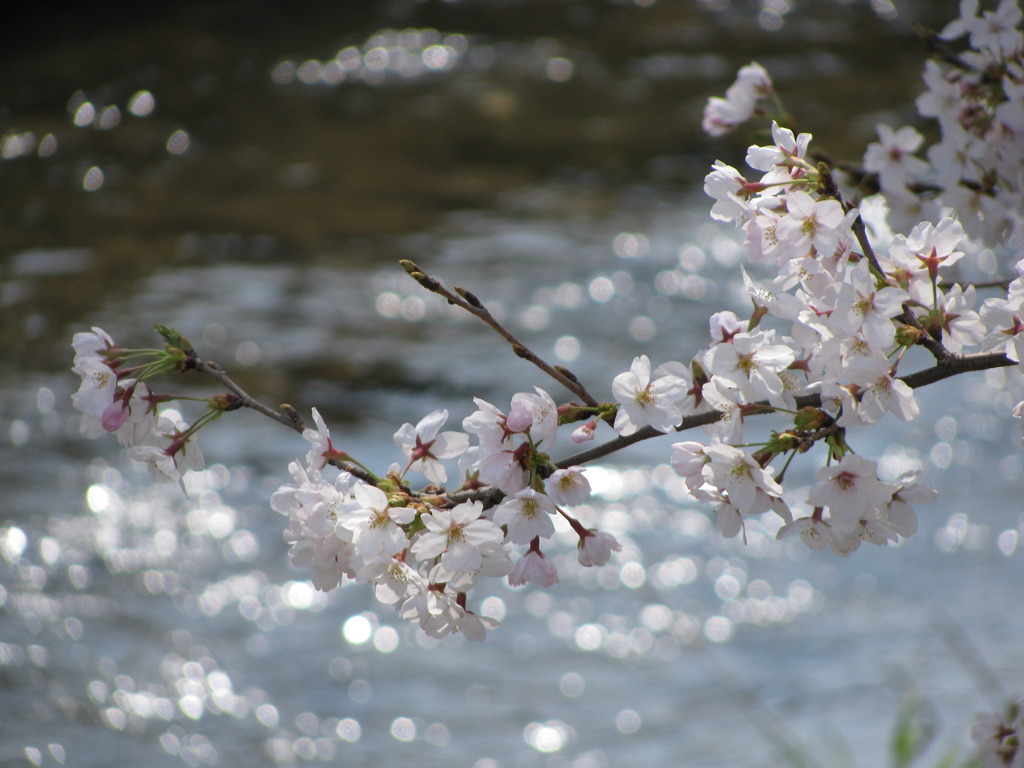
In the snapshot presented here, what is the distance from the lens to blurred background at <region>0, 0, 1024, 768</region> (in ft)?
10.4

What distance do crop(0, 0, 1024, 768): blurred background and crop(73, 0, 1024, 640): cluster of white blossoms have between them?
1556 mm

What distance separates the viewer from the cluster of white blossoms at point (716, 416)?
96 cm

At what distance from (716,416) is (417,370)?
4.05m

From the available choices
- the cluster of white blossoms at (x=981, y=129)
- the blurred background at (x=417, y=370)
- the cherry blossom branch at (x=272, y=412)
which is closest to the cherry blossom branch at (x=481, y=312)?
the cherry blossom branch at (x=272, y=412)

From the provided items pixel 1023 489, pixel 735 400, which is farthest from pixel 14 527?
pixel 1023 489

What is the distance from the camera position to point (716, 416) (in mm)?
1014

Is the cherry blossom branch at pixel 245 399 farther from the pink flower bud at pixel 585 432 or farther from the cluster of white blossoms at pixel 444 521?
the pink flower bud at pixel 585 432

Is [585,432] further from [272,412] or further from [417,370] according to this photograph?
[417,370]

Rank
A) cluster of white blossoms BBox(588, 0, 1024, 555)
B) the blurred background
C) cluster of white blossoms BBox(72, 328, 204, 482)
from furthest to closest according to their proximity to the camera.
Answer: the blurred background → cluster of white blossoms BBox(72, 328, 204, 482) → cluster of white blossoms BBox(588, 0, 1024, 555)

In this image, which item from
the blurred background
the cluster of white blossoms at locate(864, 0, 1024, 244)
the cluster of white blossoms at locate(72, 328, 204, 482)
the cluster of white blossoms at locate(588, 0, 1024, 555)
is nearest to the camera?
the cluster of white blossoms at locate(588, 0, 1024, 555)

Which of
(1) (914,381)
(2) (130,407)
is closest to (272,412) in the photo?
(2) (130,407)

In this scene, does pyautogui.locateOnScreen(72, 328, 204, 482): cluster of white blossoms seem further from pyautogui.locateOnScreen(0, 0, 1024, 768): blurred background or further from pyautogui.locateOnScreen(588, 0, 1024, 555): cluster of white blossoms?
pyautogui.locateOnScreen(0, 0, 1024, 768): blurred background

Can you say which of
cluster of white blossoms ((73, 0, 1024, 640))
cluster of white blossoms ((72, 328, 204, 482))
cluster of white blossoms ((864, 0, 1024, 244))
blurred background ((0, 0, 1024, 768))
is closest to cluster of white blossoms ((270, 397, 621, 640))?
cluster of white blossoms ((73, 0, 1024, 640))

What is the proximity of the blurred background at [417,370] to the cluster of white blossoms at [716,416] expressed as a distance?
5.10ft
